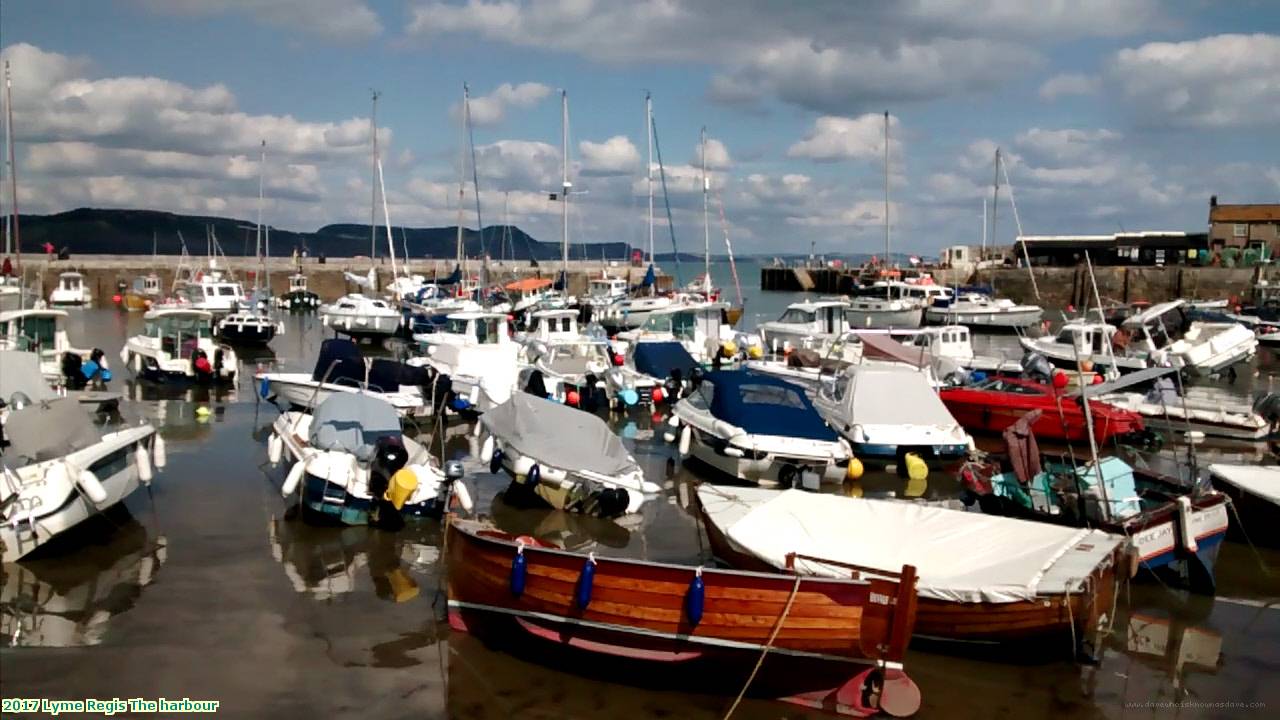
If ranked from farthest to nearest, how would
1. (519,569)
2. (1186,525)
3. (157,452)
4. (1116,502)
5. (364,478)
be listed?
(157,452)
(364,478)
(1116,502)
(1186,525)
(519,569)

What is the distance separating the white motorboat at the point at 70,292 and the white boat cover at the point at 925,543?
65.8 m

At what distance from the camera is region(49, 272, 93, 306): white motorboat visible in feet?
219

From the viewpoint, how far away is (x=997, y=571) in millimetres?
10805

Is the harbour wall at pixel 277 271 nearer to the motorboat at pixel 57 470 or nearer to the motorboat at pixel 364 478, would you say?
the motorboat at pixel 364 478

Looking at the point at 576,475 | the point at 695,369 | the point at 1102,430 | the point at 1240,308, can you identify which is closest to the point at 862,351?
the point at 695,369

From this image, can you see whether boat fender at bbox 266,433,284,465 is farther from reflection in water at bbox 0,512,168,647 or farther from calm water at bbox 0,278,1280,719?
reflection in water at bbox 0,512,168,647

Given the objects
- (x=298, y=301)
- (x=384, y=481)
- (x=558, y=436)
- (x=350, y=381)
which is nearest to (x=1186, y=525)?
(x=558, y=436)

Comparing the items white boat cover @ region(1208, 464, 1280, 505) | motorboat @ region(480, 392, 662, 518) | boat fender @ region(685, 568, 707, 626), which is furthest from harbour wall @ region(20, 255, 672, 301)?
boat fender @ region(685, 568, 707, 626)

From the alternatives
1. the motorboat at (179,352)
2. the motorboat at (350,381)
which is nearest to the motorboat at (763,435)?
the motorboat at (350,381)

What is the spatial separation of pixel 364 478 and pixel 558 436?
309 centimetres

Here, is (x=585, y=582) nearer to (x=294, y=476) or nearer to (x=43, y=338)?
(x=294, y=476)

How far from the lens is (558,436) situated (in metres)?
Answer: 16.7

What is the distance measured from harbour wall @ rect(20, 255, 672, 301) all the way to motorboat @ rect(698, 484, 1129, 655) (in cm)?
5961

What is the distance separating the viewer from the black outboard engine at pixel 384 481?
1524 cm
